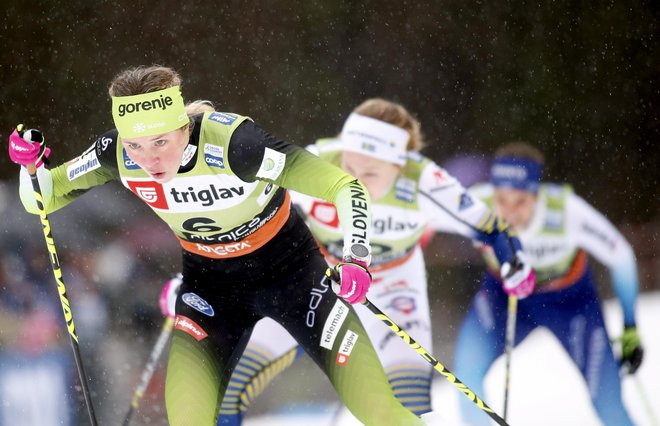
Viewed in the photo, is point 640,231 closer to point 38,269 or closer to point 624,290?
point 624,290

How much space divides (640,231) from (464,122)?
149cm

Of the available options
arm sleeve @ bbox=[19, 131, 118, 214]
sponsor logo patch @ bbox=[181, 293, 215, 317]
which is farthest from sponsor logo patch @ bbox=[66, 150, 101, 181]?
sponsor logo patch @ bbox=[181, 293, 215, 317]

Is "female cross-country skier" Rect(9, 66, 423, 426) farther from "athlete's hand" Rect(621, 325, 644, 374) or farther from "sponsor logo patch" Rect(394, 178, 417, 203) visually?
"athlete's hand" Rect(621, 325, 644, 374)

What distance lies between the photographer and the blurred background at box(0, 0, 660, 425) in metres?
4.62

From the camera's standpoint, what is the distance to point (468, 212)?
140 inches

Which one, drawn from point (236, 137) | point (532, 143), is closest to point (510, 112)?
point (532, 143)

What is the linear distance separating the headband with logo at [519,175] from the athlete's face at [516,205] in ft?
0.10

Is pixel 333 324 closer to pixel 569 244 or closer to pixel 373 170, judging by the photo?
pixel 373 170

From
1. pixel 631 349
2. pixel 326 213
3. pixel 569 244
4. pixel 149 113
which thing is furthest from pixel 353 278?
pixel 569 244

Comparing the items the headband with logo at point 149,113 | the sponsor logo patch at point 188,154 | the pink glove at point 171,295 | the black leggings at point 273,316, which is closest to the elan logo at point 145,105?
the headband with logo at point 149,113

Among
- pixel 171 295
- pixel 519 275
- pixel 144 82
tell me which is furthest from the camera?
pixel 519 275

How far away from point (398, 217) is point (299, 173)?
1320 millimetres

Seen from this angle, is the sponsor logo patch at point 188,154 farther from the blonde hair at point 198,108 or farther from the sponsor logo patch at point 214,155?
the blonde hair at point 198,108

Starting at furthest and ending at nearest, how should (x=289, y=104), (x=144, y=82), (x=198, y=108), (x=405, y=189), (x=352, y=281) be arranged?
(x=289, y=104) < (x=405, y=189) < (x=198, y=108) < (x=144, y=82) < (x=352, y=281)
